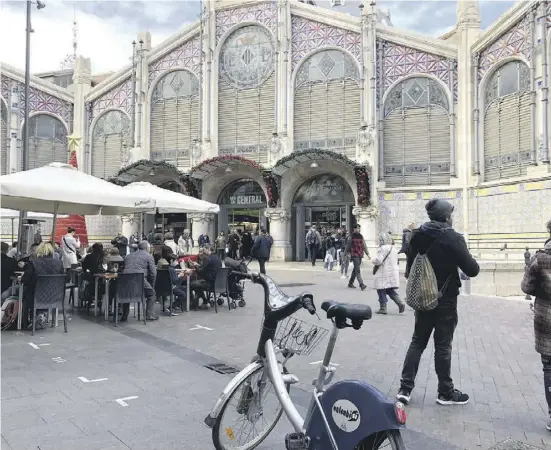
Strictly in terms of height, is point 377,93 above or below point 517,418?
above

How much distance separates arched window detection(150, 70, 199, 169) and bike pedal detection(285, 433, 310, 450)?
2629 cm

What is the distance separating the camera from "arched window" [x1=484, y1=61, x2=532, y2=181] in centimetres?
2042

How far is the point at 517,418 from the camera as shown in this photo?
4.63 metres

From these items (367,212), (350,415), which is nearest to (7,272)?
(350,415)

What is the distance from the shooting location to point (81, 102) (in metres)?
31.9

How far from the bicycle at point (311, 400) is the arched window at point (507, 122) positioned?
63.9ft

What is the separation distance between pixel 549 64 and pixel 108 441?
20.3m

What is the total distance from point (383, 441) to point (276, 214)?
23885 mm

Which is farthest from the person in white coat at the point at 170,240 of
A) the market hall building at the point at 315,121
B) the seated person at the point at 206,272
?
the market hall building at the point at 315,121

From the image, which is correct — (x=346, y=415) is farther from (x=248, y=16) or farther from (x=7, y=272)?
(x=248, y=16)

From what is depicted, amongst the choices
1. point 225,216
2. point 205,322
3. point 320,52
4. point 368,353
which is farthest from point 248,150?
point 368,353

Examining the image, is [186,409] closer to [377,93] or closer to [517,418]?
[517,418]

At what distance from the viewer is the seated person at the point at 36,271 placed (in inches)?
320

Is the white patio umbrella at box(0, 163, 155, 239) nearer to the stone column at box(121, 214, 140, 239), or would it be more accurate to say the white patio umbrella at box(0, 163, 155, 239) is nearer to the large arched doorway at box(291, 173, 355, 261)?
the large arched doorway at box(291, 173, 355, 261)
